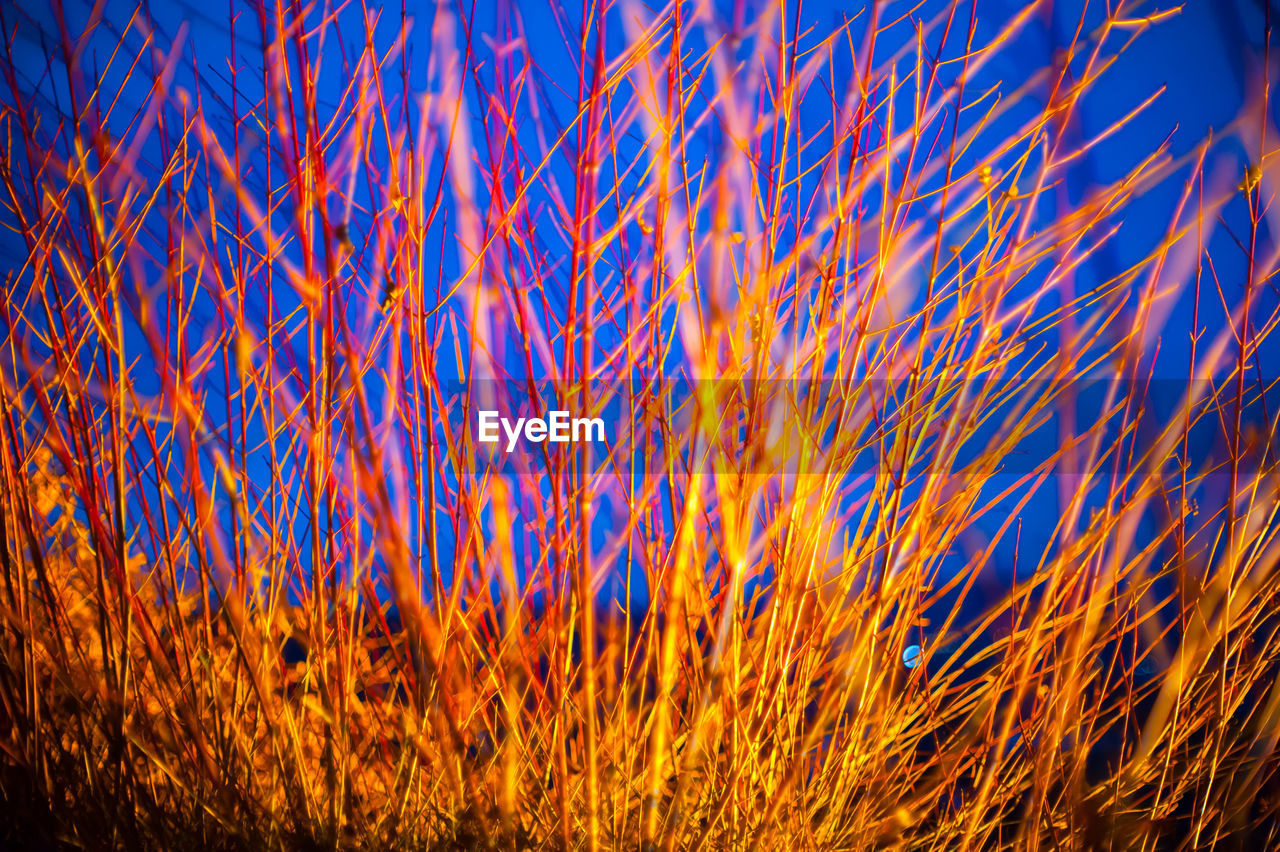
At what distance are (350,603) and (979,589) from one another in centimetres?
290

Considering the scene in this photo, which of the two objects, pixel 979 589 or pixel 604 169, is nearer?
pixel 604 169

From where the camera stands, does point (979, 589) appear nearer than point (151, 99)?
No

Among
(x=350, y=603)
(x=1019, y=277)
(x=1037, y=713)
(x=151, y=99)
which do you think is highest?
(x=151, y=99)

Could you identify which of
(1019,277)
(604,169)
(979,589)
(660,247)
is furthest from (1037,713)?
(979,589)

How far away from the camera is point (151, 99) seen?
827 millimetres

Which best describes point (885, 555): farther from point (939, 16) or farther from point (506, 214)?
point (939, 16)

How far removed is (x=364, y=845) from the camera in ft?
3.04

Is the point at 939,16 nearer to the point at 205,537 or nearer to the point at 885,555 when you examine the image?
the point at 885,555

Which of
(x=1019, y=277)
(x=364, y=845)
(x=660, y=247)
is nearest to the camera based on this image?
(x=660, y=247)

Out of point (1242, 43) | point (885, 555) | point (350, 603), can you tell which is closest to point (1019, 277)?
point (885, 555)

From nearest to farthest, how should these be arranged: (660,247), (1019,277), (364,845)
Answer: (660,247)
(1019,277)
(364,845)

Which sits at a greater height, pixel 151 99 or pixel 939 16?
pixel 939 16

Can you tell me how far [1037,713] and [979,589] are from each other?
2324 millimetres

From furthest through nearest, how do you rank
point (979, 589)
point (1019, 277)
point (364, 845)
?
point (979, 589), point (364, 845), point (1019, 277)
